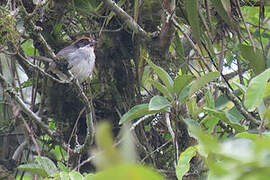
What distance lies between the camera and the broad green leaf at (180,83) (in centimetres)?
266

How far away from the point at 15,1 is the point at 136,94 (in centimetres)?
132

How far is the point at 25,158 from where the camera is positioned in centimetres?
439

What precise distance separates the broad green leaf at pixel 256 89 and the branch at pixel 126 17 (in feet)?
7.98

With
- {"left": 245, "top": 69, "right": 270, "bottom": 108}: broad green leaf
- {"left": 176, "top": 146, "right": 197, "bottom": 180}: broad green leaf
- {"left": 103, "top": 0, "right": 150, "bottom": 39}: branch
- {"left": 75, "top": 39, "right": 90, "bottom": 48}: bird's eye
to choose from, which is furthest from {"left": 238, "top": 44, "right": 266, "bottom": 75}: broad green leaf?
{"left": 245, "top": 69, "right": 270, "bottom": 108}: broad green leaf

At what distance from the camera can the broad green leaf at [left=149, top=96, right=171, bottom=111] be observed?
2.56 m

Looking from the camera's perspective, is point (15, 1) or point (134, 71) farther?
point (134, 71)

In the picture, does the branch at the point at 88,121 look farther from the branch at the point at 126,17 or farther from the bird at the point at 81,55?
the bird at the point at 81,55

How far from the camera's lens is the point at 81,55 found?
5297 mm

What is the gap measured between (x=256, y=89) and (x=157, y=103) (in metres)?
1.27

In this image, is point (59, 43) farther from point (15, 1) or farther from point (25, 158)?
point (25, 158)

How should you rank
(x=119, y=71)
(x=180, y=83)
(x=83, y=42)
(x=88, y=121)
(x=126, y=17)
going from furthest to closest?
(x=83, y=42) → (x=119, y=71) → (x=126, y=17) → (x=88, y=121) → (x=180, y=83)

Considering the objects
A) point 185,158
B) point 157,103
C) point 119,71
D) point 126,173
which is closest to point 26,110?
point 119,71

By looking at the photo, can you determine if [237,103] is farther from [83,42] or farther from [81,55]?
[81,55]

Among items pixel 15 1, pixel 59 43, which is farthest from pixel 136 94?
pixel 15 1
